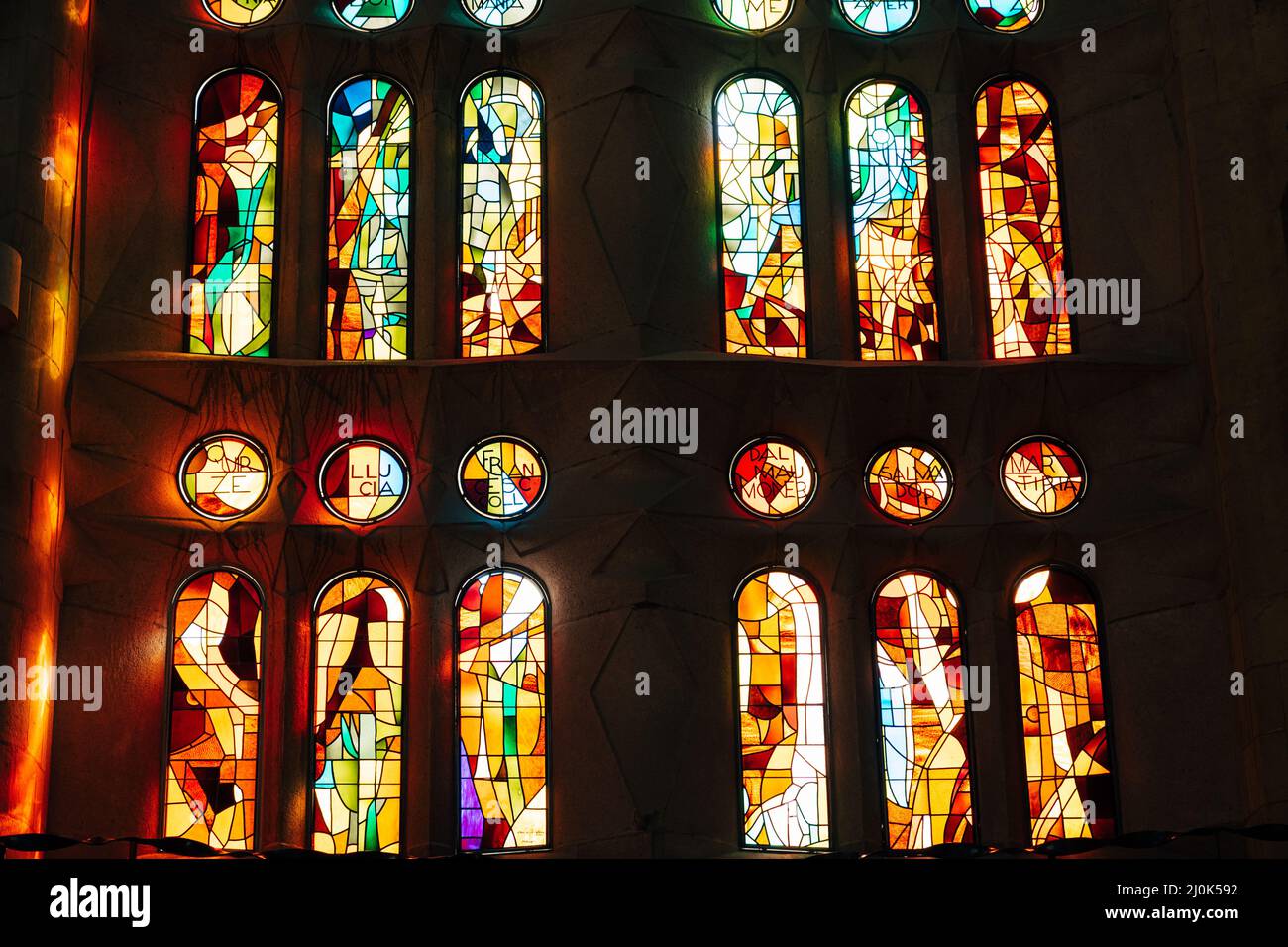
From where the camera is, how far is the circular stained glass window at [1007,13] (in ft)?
63.6

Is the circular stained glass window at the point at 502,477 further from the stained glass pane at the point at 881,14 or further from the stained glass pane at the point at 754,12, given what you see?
the stained glass pane at the point at 881,14

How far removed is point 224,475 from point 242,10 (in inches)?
169

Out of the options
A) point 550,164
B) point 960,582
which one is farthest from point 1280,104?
point 550,164

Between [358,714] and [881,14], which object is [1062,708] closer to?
[358,714]

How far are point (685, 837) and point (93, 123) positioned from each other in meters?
7.62

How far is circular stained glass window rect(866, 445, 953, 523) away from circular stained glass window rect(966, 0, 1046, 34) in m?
4.07

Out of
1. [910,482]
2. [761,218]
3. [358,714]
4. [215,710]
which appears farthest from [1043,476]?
[215,710]

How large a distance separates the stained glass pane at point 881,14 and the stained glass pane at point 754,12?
21.9 inches

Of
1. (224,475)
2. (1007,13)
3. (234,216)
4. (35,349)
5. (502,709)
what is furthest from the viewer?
(1007,13)

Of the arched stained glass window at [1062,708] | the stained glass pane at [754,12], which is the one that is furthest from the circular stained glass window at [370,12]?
the arched stained glass window at [1062,708]

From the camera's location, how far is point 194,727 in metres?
16.9

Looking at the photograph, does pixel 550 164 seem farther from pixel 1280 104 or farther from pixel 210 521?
pixel 1280 104

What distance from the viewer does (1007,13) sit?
1945 centimetres

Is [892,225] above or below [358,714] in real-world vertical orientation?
above
